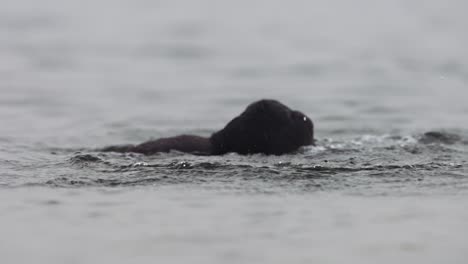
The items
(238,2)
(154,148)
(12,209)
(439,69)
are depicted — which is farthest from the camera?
(238,2)

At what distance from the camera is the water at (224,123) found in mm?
7559

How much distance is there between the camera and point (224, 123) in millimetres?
15016

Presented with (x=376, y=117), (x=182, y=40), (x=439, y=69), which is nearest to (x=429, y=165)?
(x=376, y=117)

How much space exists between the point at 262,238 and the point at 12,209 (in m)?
2.21

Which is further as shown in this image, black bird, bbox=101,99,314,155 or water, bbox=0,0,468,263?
black bird, bbox=101,99,314,155

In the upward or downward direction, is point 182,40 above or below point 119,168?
above

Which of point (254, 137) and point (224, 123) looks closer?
point (254, 137)

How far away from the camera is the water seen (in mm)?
7559

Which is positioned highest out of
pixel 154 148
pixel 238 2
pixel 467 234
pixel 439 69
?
pixel 238 2

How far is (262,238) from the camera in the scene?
295 inches

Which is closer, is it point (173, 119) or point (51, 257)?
point (51, 257)

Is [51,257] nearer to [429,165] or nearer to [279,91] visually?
[429,165]

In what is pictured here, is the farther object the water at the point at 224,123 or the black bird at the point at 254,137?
the black bird at the point at 254,137

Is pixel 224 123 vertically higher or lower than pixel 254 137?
higher
